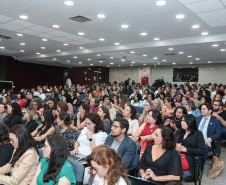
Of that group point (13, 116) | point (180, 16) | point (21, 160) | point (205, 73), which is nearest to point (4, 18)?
point (13, 116)

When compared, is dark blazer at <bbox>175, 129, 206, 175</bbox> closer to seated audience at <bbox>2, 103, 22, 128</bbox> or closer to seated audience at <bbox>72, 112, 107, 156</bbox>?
seated audience at <bbox>72, 112, 107, 156</bbox>

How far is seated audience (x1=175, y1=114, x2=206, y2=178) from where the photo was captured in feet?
9.43

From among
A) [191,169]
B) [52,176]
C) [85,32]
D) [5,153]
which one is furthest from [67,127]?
[85,32]

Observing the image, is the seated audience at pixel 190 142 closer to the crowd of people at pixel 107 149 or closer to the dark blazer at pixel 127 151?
the crowd of people at pixel 107 149

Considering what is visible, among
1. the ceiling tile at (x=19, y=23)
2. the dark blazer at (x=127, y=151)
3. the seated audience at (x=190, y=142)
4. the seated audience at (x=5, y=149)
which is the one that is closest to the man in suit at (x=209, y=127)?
the seated audience at (x=190, y=142)

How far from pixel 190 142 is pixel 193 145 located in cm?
6

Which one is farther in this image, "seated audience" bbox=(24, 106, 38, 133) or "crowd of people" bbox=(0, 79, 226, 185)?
"seated audience" bbox=(24, 106, 38, 133)

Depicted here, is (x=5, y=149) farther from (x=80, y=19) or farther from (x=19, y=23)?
(x=19, y=23)

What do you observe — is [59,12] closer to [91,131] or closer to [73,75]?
[91,131]

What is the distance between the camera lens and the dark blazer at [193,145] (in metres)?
2.87

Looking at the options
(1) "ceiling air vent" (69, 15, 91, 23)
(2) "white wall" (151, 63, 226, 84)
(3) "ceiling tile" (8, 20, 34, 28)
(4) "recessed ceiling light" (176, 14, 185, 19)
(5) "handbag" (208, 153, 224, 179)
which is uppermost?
(3) "ceiling tile" (8, 20, 34, 28)

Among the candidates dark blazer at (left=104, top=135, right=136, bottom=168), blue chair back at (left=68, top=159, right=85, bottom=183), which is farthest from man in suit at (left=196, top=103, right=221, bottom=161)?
blue chair back at (left=68, top=159, right=85, bottom=183)

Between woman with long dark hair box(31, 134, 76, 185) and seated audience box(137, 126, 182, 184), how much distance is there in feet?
2.85

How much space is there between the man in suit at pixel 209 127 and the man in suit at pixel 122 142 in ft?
5.38
